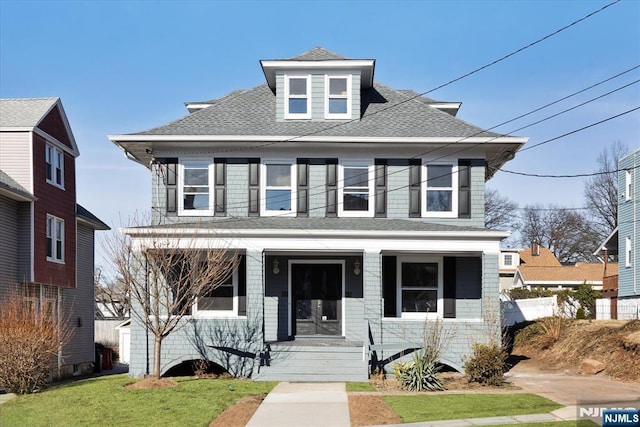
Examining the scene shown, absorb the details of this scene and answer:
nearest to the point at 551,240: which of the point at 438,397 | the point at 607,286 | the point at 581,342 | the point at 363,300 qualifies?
the point at 607,286

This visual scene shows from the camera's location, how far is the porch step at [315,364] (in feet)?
58.9

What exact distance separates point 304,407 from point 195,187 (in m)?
8.70

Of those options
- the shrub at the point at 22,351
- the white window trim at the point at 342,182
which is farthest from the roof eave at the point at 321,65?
the shrub at the point at 22,351

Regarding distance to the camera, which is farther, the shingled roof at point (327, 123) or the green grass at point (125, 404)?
the shingled roof at point (327, 123)

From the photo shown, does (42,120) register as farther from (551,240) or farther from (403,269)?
(551,240)

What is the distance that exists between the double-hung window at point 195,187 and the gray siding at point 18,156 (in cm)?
474

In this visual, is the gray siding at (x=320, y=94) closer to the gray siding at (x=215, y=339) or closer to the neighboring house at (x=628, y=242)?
the gray siding at (x=215, y=339)

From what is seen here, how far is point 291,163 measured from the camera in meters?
20.5

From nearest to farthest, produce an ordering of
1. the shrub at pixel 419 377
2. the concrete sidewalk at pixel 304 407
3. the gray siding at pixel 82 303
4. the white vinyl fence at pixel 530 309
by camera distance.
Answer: the concrete sidewalk at pixel 304 407 → the shrub at pixel 419 377 → the gray siding at pixel 82 303 → the white vinyl fence at pixel 530 309

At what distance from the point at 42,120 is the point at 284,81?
7.65 metres

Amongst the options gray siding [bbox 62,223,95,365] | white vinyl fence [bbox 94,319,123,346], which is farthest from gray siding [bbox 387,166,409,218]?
white vinyl fence [bbox 94,319,123,346]

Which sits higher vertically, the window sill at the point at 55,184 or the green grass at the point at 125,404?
the window sill at the point at 55,184

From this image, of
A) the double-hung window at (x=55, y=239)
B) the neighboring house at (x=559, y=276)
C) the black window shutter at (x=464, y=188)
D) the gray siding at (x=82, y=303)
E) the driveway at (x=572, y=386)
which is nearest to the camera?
the driveway at (x=572, y=386)

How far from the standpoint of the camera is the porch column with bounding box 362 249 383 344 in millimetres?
18766
